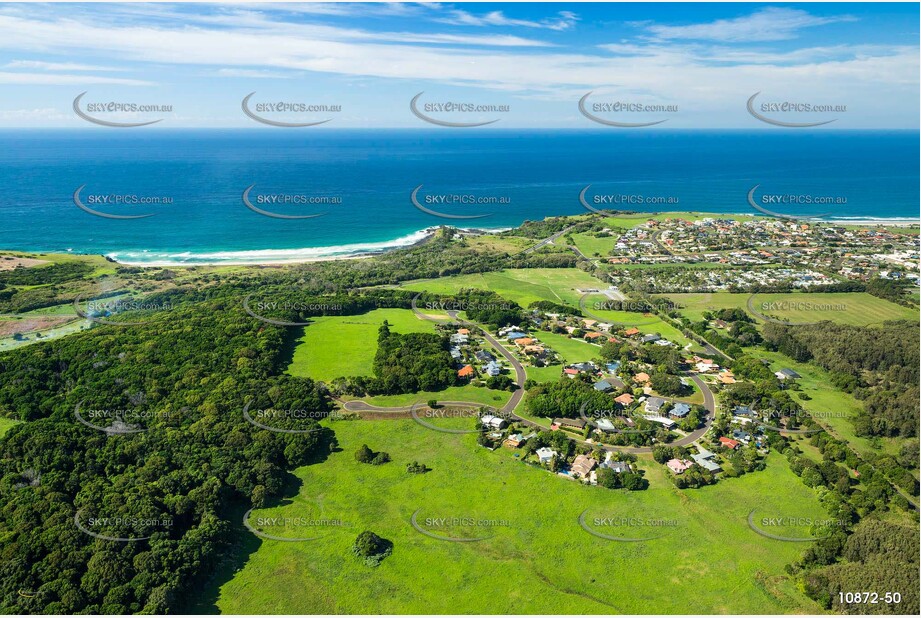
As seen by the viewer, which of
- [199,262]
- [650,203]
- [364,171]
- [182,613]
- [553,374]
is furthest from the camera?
[364,171]

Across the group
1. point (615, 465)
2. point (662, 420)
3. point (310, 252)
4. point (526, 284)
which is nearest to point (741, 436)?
point (662, 420)

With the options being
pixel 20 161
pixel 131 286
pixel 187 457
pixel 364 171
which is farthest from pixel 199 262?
pixel 20 161

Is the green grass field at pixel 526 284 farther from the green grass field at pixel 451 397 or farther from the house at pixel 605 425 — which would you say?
the house at pixel 605 425

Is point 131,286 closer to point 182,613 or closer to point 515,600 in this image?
point 182,613

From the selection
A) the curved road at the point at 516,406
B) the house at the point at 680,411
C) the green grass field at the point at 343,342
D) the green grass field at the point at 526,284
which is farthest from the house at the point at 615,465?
the green grass field at the point at 526,284

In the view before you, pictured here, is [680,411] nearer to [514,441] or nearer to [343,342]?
[514,441]

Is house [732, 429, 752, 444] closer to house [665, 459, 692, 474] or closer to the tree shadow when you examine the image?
house [665, 459, 692, 474]
